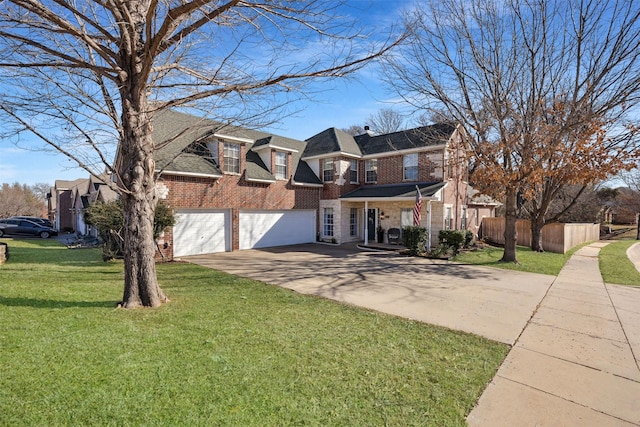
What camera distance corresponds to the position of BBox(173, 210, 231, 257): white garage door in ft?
41.8

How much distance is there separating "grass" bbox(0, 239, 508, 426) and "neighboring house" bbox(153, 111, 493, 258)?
727 cm

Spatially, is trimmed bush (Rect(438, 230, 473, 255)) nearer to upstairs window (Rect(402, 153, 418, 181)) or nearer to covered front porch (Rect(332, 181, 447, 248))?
covered front porch (Rect(332, 181, 447, 248))

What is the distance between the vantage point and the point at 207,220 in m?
13.7

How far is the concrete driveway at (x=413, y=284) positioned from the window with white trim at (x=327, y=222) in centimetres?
466

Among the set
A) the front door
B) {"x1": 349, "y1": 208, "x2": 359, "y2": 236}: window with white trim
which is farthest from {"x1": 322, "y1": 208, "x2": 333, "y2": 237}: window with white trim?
the front door

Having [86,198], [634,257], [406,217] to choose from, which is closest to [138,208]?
[406,217]

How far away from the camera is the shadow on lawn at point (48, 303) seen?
17.9 ft

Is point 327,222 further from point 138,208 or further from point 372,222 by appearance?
point 138,208

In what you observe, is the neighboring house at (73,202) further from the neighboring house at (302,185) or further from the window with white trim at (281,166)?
the window with white trim at (281,166)

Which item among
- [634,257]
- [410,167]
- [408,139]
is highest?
[408,139]

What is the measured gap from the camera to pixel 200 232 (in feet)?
43.9

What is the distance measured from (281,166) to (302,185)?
5.36 ft

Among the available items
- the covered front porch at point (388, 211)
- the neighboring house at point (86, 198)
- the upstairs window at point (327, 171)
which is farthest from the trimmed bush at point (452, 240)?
the neighboring house at point (86, 198)

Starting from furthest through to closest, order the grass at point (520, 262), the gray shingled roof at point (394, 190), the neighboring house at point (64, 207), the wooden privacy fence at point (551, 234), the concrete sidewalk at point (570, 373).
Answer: the neighboring house at point (64, 207) → the wooden privacy fence at point (551, 234) → the gray shingled roof at point (394, 190) → the grass at point (520, 262) → the concrete sidewalk at point (570, 373)
